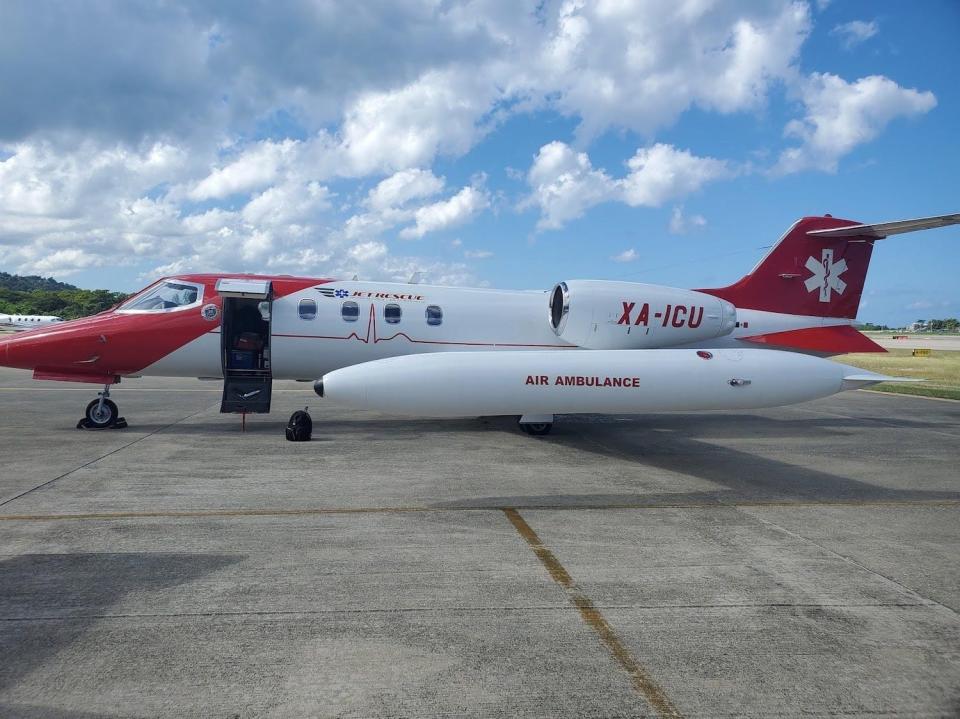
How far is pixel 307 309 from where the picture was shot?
13055 mm

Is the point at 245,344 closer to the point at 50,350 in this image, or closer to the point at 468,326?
the point at 50,350

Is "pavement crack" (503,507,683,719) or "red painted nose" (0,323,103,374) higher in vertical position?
"red painted nose" (0,323,103,374)

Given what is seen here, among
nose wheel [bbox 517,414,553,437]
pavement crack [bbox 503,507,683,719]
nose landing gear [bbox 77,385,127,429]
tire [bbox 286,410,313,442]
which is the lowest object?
nose landing gear [bbox 77,385,127,429]

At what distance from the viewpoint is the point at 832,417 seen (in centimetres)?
1664

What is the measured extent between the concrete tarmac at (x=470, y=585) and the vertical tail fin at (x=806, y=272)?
5.27 m

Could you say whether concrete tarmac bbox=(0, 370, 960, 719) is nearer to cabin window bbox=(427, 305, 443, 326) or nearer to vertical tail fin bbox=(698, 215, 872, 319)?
cabin window bbox=(427, 305, 443, 326)

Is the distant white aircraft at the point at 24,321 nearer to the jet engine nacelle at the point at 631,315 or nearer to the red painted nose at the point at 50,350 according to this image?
the red painted nose at the point at 50,350

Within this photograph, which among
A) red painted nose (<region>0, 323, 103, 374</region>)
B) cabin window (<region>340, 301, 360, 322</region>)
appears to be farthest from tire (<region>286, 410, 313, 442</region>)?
red painted nose (<region>0, 323, 103, 374</region>)

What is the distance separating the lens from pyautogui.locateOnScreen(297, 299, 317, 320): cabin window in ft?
42.7

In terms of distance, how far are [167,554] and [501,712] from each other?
11.5 ft

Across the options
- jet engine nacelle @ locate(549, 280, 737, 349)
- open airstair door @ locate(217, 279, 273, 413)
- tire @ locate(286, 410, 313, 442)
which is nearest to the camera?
tire @ locate(286, 410, 313, 442)

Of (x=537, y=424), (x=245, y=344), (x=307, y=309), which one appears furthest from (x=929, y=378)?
(x=245, y=344)

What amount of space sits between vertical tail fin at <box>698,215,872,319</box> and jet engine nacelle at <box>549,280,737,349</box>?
1556 mm

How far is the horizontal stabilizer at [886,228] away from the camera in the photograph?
41.2ft
